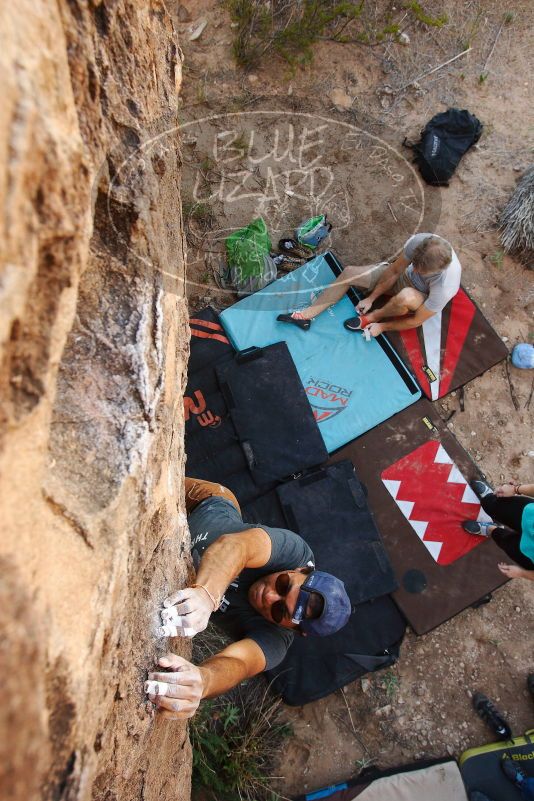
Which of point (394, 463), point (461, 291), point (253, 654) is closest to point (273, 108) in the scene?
point (461, 291)

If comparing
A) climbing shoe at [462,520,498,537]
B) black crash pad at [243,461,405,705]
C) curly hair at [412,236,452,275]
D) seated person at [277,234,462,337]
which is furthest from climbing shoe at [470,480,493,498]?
curly hair at [412,236,452,275]

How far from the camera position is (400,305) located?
11.7 ft

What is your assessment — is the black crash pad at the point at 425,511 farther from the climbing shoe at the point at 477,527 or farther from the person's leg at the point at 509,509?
the person's leg at the point at 509,509

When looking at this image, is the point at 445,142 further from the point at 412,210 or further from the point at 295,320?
the point at 295,320

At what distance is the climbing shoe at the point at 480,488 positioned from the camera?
349 centimetres

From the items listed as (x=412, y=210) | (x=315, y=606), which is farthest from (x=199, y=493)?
(x=412, y=210)

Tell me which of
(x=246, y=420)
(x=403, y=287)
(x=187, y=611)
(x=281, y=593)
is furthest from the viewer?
(x=403, y=287)

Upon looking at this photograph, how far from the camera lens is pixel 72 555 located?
102 centimetres

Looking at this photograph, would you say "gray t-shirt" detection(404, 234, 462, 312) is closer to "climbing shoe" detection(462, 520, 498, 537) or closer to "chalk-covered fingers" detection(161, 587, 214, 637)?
"climbing shoe" detection(462, 520, 498, 537)

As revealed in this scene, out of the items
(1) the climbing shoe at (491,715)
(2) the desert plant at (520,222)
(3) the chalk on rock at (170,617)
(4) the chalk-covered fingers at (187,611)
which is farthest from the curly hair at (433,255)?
(1) the climbing shoe at (491,715)

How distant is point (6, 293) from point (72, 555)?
522 millimetres

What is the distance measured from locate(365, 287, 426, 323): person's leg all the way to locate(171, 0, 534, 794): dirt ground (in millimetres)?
694

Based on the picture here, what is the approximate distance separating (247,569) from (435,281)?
2.17 meters

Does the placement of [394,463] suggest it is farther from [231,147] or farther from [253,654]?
[231,147]
